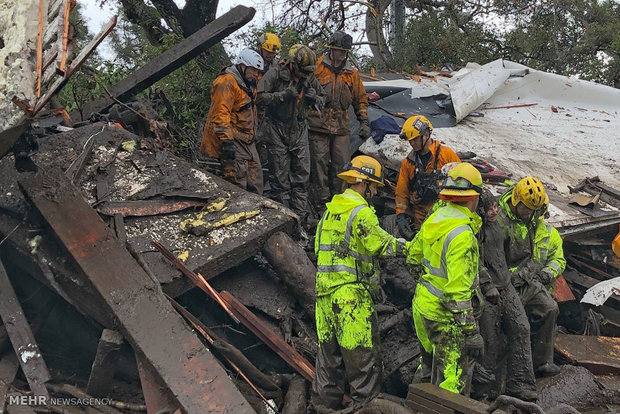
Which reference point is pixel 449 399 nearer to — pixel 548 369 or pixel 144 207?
pixel 548 369

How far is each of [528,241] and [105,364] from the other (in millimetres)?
3639

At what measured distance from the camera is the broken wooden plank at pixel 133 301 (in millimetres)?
3689

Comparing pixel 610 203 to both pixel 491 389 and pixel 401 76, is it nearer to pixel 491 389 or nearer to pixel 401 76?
pixel 491 389

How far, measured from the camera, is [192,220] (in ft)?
17.4

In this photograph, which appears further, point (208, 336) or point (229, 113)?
point (229, 113)

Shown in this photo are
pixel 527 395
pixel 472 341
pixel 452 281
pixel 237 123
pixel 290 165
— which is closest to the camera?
pixel 452 281

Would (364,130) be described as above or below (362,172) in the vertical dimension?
below

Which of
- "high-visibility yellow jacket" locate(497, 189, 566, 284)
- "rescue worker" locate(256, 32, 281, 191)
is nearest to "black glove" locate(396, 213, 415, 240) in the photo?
"high-visibility yellow jacket" locate(497, 189, 566, 284)

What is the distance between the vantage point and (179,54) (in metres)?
7.05

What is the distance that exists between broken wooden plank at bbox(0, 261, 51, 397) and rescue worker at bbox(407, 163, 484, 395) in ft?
9.25

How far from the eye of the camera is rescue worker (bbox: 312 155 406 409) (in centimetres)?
411

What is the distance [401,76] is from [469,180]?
6.65 metres

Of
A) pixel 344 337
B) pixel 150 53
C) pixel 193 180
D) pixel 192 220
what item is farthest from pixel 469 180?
pixel 150 53

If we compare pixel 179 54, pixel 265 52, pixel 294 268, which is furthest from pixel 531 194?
pixel 179 54
